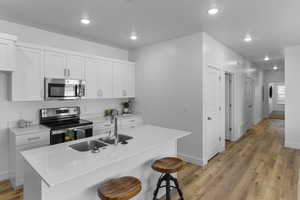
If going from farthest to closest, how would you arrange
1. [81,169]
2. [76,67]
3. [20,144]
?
[76,67], [20,144], [81,169]

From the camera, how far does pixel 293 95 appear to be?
4492 mm

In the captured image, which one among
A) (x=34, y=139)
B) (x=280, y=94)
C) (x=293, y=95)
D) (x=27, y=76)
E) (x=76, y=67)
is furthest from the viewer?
(x=280, y=94)

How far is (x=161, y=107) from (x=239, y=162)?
2.12 m

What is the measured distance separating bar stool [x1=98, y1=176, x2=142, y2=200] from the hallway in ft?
4.08

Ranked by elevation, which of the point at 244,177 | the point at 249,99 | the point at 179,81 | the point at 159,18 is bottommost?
the point at 244,177

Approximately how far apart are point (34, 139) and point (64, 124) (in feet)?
1.89

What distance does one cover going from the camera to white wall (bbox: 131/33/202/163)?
3.59 meters

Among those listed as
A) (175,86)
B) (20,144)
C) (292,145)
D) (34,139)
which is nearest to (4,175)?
(20,144)

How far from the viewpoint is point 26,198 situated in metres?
1.75

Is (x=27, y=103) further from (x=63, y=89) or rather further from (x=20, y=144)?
(x=20, y=144)

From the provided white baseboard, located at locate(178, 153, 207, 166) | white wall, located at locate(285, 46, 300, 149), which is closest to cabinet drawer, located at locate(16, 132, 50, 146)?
white baseboard, located at locate(178, 153, 207, 166)

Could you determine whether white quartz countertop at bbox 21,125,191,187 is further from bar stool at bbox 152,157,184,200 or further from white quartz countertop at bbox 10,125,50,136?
white quartz countertop at bbox 10,125,50,136

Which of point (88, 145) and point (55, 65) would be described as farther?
point (55, 65)

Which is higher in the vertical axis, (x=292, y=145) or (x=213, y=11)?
(x=213, y=11)
